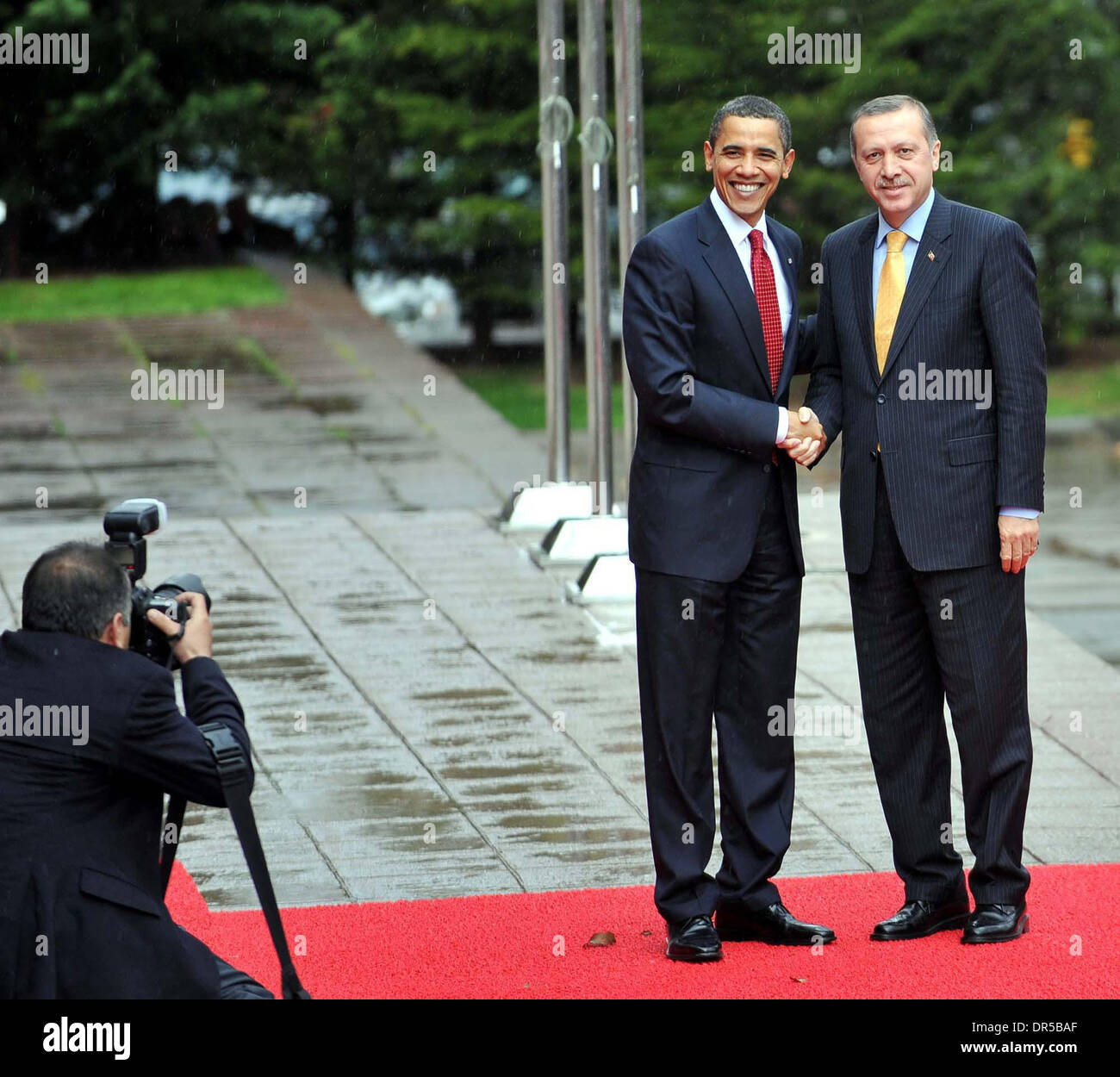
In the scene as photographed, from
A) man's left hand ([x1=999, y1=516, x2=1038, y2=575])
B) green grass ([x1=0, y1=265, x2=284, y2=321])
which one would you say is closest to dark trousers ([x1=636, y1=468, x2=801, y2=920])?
man's left hand ([x1=999, y1=516, x2=1038, y2=575])

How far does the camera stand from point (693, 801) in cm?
475

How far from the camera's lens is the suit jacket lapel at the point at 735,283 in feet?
15.3

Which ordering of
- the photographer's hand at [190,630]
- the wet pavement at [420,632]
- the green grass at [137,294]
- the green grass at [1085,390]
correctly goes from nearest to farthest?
the photographer's hand at [190,630]
the wet pavement at [420,632]
the green grass at [1085,390]
the green grass at [137,294]

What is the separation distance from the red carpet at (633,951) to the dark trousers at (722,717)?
0.21 metres

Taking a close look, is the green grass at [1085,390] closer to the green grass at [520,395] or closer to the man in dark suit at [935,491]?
the green grass at [520,395]

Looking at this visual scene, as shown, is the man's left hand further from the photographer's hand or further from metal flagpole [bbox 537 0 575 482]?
metal flagpole [bbox 537 0 575 482]

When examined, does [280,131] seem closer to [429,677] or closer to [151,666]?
[429,677]

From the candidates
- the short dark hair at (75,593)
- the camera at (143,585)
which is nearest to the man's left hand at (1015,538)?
the camera at (143,585)

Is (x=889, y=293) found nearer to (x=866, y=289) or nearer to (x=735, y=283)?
(x=866, y=289)

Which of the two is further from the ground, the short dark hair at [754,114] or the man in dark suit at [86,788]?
the short dark hair at [754,114]

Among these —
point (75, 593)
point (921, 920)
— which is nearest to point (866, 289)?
point (921, 920)

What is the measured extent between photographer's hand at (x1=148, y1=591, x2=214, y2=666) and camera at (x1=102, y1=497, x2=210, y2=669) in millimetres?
14

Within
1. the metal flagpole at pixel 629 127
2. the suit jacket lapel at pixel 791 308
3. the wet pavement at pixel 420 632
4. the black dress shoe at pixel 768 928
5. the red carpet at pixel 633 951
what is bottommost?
the red carpet at pixel 633 951

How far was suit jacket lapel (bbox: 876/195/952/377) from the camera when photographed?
15.4ft
